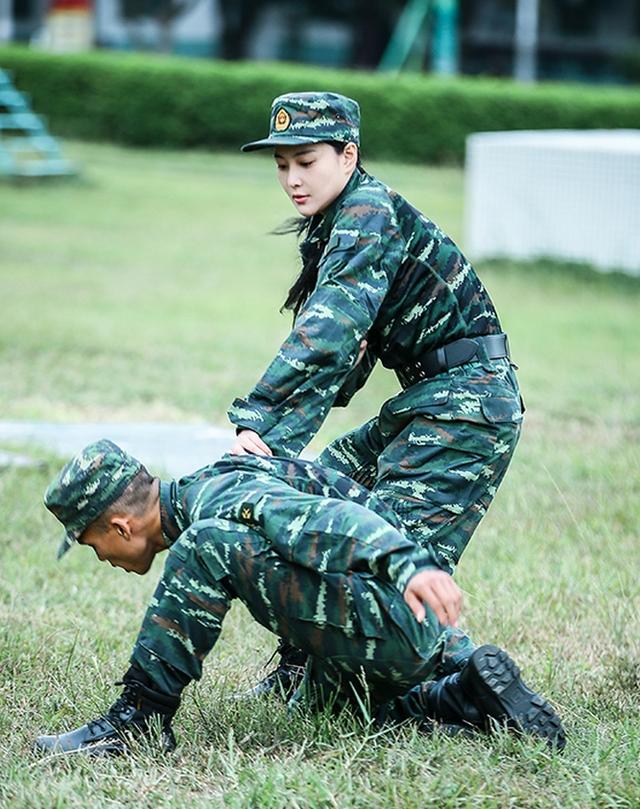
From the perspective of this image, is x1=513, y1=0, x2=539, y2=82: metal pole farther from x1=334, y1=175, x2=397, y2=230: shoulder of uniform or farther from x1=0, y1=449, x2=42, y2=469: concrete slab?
x1=334, y1=175, x2=397, y2=230: shoulder of uniform

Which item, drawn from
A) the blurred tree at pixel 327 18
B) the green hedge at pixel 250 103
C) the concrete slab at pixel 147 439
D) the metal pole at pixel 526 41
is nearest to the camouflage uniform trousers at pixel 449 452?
the concrete slab at pixel 147 439

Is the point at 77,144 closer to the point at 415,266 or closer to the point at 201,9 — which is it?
the point at 201,9

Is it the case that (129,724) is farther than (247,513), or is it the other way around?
(129,724)

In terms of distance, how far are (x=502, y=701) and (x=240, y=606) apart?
5.60 ft

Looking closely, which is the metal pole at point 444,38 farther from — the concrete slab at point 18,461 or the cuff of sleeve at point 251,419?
the cuff of sleeve at point 251,419

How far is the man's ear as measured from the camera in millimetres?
3488

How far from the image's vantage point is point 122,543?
3.52 meters

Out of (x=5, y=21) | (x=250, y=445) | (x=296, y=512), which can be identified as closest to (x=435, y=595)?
(x=296, y=512)

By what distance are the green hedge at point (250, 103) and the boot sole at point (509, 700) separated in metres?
19.2

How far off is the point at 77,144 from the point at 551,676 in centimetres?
2005

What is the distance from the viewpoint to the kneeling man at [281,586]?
10.6 feet

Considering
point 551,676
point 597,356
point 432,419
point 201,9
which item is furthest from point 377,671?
point 201,9

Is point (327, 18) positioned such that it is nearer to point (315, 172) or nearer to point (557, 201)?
point (557, 201)

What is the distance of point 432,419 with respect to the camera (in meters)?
3.77
